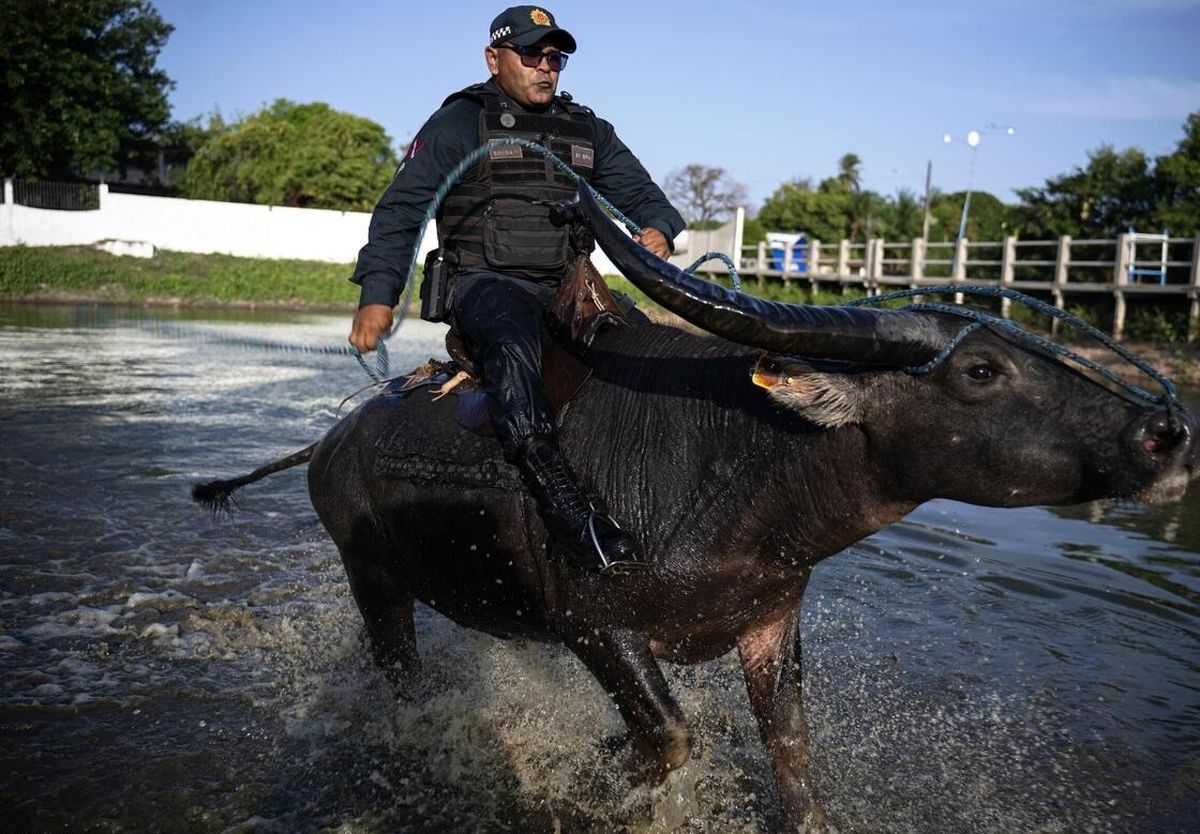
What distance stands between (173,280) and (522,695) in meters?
33.0

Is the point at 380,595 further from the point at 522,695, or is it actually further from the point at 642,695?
the point at 642,695

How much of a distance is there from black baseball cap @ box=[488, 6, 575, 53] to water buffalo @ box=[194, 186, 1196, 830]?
4.22 feet

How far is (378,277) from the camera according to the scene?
4340 mm

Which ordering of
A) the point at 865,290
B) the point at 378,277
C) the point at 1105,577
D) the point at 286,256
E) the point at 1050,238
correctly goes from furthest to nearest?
the point at 286,256 → the point at 865,290 → the point at 1050,238 → the point at 1105,577 → the point at 378,277

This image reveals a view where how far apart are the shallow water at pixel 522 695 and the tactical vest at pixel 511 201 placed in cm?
210

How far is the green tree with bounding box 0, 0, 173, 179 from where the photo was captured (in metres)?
38.5

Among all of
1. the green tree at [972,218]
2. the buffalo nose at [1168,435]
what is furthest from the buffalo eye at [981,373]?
the green tree at [972,218]

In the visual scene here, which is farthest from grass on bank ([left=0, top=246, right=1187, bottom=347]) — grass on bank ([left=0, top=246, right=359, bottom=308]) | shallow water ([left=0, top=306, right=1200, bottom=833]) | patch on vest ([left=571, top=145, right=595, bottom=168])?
patch on vest ([left=571, top=145, right=595, bottom=168])

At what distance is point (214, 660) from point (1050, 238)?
28.1m

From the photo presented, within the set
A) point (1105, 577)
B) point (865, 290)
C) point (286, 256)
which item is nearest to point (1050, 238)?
point (865, 290)

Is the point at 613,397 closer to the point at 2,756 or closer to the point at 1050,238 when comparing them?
the point at 2,756

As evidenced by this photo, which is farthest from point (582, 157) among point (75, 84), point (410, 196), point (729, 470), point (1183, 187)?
point (75, 84)

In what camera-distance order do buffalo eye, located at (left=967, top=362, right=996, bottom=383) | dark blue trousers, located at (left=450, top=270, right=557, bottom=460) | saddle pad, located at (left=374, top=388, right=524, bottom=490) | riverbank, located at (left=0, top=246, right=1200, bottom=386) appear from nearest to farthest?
1. buffalo eye, located at (left=967, top=362, right=996, bottom=383)
2. dark blue trousers, located at (left=450, top=270, right=557, bottom=460)
3. saddle pad, located at (left=374, top=388, right=524, bottom=490)
4. riverbank, located at (left=0, top=246, right=1200, bottom=386)

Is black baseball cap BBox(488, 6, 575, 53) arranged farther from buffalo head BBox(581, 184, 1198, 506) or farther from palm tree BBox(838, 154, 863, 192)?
palm tree BBox(838, 154, 863, 192)
